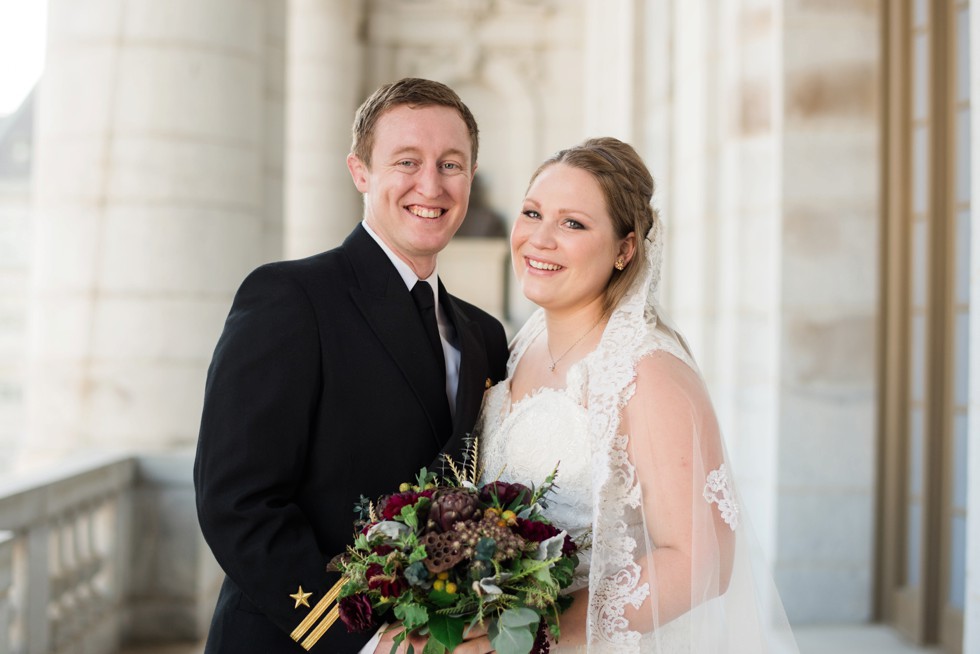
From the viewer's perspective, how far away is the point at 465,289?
15883 millimetres

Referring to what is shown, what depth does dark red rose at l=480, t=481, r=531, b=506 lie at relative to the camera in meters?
2.15

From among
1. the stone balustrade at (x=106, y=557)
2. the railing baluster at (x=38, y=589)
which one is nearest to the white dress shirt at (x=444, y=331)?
the stone balustrade at (x=106, y=557)

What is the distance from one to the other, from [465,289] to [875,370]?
11.1 m

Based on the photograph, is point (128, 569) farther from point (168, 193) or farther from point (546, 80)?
point (546, 80)

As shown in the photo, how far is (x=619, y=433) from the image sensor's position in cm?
242

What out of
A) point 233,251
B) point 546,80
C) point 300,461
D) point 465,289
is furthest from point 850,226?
point 546,80

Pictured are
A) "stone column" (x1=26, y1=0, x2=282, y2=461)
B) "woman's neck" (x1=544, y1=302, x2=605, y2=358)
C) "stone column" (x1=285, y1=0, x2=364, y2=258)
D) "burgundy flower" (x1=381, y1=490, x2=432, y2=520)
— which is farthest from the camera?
"stone column" (x1=285, y1=0, x2=364, y2=258)

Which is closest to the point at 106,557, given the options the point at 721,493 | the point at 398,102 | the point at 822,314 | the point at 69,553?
the point at 69,553

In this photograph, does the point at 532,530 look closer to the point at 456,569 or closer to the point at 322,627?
the point at 456,569

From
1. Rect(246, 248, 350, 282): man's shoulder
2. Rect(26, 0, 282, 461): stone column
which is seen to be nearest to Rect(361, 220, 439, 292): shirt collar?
Rect(246, 248, 350, 282): man's shoulder

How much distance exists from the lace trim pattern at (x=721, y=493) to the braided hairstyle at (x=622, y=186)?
0.61 metres

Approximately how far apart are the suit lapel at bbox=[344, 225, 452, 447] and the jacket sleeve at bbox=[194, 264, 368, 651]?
10.2 inches

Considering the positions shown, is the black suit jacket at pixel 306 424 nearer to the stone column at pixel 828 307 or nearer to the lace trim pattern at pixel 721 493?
the lace trim pattern at pixel 721 493

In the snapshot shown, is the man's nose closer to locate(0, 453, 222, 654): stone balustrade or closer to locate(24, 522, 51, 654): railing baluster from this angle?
locate(0, 453, 222, 654): stone balustrade
